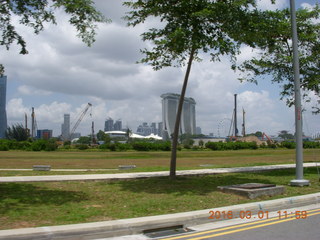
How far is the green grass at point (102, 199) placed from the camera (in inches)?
307

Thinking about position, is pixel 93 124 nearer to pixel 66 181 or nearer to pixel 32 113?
pixel 32 113

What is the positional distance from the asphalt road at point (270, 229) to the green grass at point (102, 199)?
149 centimetres

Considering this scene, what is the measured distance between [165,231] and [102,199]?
3.29m

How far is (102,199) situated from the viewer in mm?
10094

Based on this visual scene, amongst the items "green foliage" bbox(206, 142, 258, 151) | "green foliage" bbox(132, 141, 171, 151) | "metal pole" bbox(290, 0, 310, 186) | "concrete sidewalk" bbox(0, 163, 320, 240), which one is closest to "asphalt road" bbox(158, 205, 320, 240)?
"concrete sidewalk" bbox(0, 163, 320, 240)

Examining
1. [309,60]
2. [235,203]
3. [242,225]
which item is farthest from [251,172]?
[242,225]

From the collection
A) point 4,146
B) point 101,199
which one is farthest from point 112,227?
point 4,146

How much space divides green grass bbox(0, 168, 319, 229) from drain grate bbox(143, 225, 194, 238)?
953 millimetres

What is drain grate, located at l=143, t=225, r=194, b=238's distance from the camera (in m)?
6.97

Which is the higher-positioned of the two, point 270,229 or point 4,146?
point 270,229

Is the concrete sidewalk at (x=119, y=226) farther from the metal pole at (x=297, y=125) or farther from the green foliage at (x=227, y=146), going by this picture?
the green foliage at (x=227, y=146)

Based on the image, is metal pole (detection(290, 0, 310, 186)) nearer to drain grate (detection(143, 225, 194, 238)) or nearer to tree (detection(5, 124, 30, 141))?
drain grate (detection(143, 225, 194, 238))
